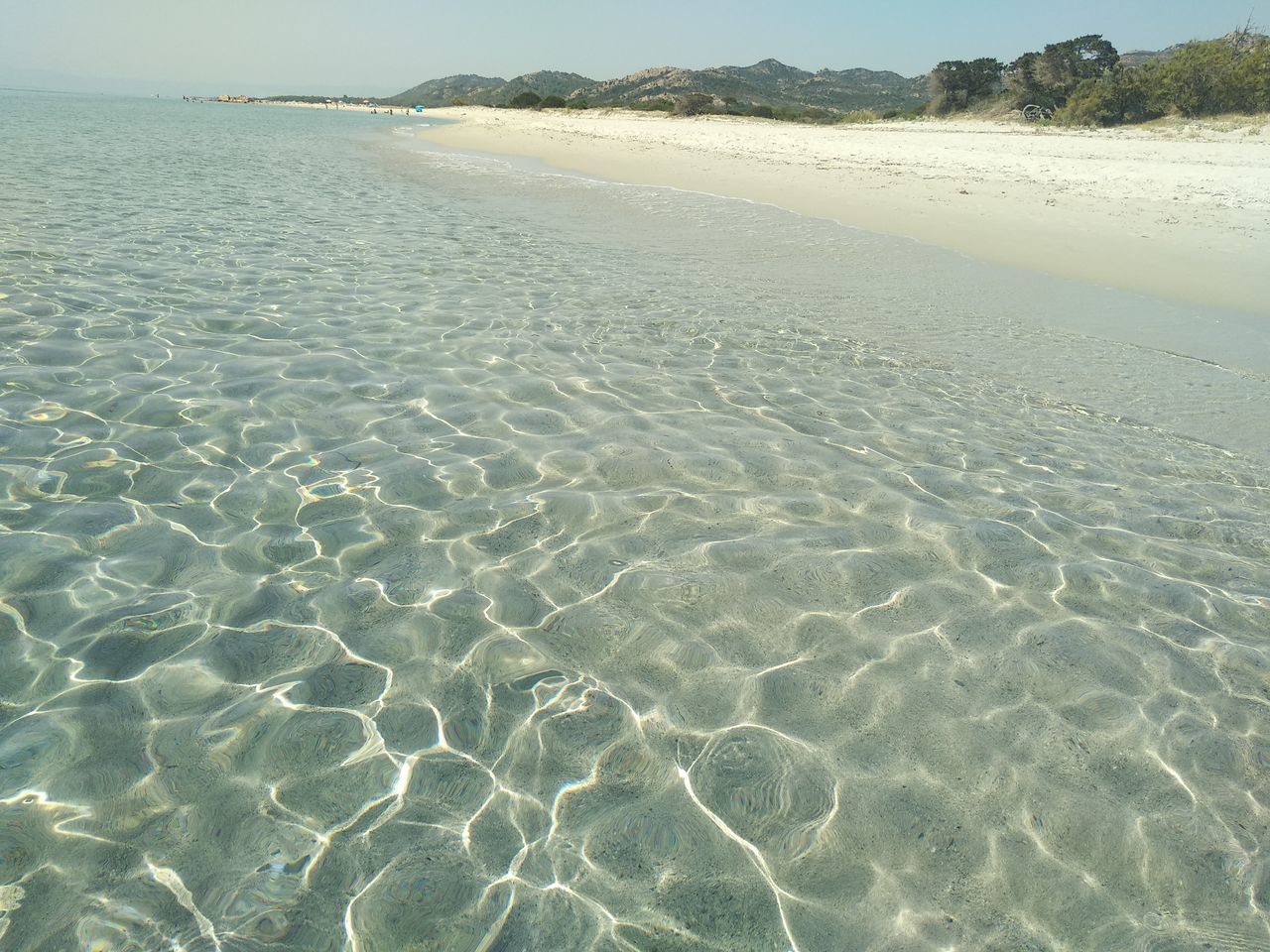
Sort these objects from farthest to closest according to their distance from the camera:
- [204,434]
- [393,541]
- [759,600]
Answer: [204,434], [393,541], [759,600]

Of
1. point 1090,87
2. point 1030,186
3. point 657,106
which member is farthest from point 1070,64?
point 657,106

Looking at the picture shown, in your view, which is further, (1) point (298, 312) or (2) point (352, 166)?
(2) point (352, 166)

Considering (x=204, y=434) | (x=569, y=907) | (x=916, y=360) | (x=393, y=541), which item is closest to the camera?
(x=569, y=907)

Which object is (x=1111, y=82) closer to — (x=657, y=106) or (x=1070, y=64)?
(x=1070, y=64)

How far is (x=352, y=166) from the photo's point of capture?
65.0 ft

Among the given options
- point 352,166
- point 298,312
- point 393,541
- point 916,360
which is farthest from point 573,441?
point 352,166

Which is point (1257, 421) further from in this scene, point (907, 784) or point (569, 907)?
point (569, 907)

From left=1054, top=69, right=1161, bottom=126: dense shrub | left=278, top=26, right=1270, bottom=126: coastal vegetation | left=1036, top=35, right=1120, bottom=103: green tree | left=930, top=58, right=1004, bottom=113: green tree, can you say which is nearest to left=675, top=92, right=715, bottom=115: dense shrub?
left=278, top=26, right=1270, bottom=126: coastal vegetation

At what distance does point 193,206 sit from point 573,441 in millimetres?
10703

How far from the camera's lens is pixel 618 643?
2.81 meters

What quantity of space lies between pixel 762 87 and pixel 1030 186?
70349 mm

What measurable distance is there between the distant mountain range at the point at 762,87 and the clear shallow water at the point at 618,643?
51.4m

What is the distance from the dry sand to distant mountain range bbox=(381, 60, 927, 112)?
104 feet

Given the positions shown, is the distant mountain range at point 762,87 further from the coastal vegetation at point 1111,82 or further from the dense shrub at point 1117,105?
the dense shrub at point 1117,105
